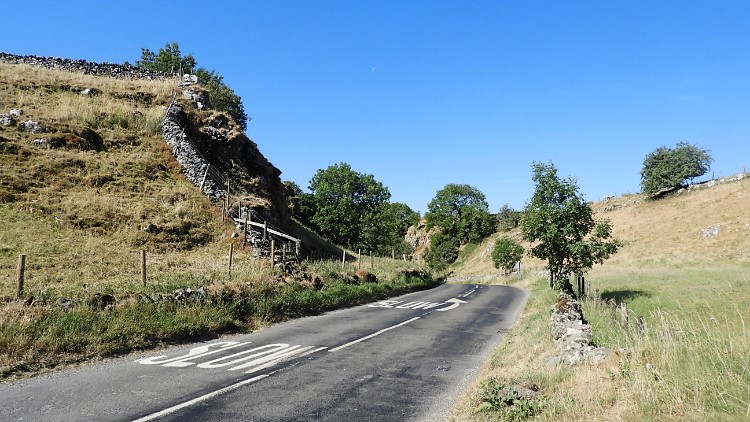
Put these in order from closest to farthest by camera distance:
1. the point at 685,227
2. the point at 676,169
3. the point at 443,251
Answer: the point at 685,227 < the point at 676,169 < the point at 443,251

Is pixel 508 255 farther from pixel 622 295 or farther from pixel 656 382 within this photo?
pixel 656 382

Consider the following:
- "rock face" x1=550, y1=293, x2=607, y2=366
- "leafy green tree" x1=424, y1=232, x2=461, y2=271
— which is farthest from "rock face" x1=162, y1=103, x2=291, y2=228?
"leafy green tree" x1=424, y1=232, x2=461, y2=271

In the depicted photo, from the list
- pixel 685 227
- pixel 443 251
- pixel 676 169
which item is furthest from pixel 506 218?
pixel 685 227

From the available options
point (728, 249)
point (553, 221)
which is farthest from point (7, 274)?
point (728, 249)

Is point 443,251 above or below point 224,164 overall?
below

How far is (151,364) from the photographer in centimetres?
868

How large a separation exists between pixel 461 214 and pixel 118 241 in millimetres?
Result: 91055

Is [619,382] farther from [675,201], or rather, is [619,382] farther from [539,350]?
[675,201]

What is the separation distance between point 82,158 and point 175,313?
1913 cm

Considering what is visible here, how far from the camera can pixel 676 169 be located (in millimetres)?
75500

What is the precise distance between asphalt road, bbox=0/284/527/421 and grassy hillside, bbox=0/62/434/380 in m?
1.38

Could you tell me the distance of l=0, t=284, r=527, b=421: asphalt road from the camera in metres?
6.10

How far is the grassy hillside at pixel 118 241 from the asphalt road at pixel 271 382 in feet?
4.51

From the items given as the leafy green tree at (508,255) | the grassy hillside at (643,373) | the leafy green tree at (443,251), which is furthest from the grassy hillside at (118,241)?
the leafy green tree at (443,251)
